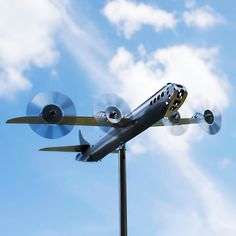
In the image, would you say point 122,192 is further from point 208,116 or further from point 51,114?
point 208,116

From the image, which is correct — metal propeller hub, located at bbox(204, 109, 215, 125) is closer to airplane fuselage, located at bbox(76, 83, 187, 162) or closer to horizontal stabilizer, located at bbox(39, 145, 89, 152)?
airplane fuselage, located at bbox(76, 83, 187, 162)

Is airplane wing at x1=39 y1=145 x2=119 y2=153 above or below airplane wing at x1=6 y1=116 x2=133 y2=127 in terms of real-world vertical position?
above

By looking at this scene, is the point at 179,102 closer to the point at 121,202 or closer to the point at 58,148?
the point at 121,202

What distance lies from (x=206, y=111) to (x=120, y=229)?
7.16m

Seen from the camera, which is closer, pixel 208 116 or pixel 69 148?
pixel 208 116

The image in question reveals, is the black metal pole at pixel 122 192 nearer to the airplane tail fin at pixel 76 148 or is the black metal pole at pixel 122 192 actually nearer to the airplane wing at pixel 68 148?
the airplane wing at pixel 68 148

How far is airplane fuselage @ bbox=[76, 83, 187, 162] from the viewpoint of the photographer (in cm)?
1998

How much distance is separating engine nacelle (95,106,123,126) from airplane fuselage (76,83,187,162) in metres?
0.56

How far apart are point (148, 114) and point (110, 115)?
5.24 ft

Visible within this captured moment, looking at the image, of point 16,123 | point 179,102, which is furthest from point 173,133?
point 16,123

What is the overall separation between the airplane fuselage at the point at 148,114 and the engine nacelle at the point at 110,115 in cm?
56

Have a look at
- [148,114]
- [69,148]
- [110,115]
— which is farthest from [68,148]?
[148,114]

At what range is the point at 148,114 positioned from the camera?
20.8 meters

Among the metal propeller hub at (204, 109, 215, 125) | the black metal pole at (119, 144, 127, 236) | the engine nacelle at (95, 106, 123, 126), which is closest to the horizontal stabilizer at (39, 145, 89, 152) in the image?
the black metal pole at (119, 144, 127, 236)
